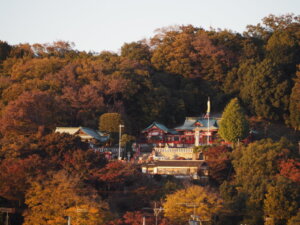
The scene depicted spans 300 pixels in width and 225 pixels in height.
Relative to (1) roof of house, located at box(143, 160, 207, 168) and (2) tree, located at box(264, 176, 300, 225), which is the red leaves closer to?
(2) tree, located at box(264, 176, 300, 225)

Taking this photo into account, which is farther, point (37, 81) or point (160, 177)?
point (37, 81)

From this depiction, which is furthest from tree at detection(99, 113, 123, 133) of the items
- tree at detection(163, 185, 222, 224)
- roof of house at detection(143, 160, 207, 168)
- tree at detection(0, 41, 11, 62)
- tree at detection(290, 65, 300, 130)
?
tree at detection(0, 41, 11, 62)

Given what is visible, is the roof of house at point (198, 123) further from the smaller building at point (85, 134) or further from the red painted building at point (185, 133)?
the smaller building at point (85, 134)

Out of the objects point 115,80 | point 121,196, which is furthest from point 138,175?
point 115,80

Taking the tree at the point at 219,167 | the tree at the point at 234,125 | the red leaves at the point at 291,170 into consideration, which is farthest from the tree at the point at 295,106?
the red leaves at the point at 291,170

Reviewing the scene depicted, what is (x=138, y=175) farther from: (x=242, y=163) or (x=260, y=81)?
(x=260, y=81)

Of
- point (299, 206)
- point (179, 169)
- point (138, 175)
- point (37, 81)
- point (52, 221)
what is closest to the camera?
point (52, 221)

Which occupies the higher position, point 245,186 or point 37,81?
point 37,81
